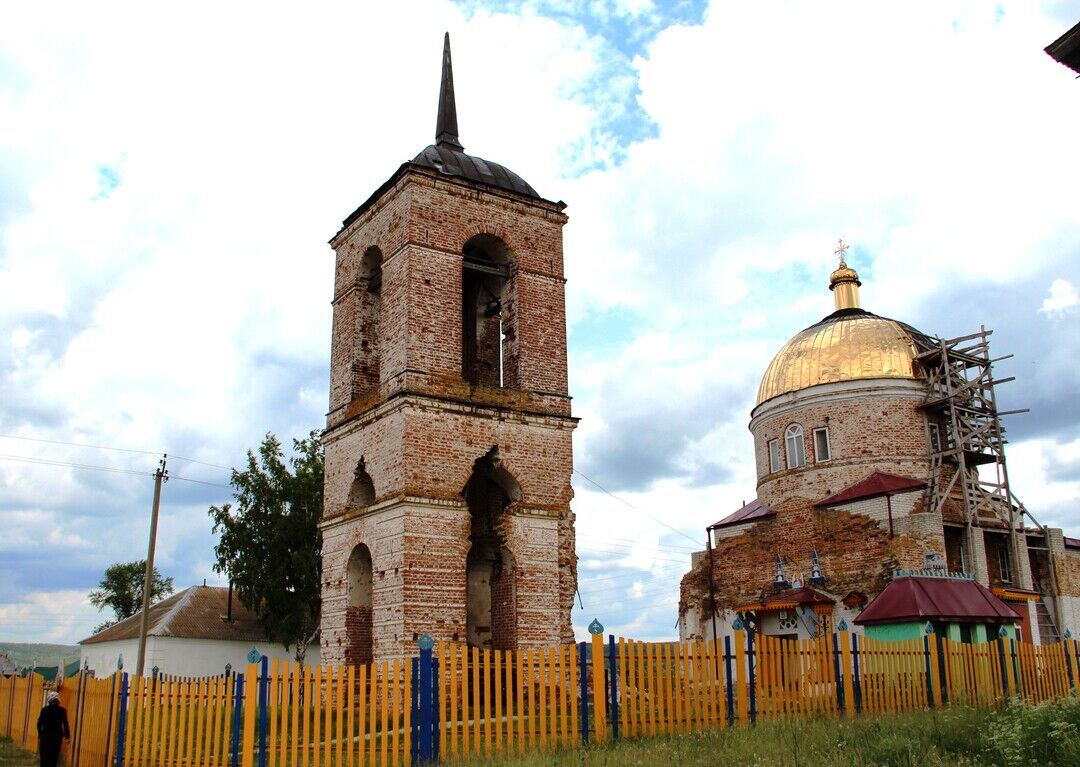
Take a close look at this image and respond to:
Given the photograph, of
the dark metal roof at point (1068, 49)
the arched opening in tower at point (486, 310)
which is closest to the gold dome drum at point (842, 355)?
the arched opening in tower at point (486, 310)

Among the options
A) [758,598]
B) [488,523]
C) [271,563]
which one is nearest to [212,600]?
[271,563]

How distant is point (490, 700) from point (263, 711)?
2839mm

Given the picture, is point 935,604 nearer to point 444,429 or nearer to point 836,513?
point 836,513

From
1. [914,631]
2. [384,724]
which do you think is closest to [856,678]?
[384,724]

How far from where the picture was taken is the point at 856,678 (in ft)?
44.6

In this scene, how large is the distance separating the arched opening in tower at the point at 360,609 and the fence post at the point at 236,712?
6055 millimetres

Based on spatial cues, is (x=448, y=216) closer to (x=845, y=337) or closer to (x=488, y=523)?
(x=488, y=523)

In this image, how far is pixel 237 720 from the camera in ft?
35.8

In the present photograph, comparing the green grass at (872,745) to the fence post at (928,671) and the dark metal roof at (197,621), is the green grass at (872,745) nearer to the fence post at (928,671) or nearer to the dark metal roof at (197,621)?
the fence post at (928,671)

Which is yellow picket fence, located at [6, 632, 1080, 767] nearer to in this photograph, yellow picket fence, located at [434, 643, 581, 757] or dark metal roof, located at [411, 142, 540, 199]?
yellow picket fence, located at [434, 643, 581, 757]

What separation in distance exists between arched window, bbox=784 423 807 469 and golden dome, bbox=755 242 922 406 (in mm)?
1294

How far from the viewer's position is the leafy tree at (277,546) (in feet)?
106

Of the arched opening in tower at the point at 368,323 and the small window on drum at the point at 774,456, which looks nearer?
the arched opening in tower at the point at 368,323

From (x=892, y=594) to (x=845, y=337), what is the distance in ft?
41.9
